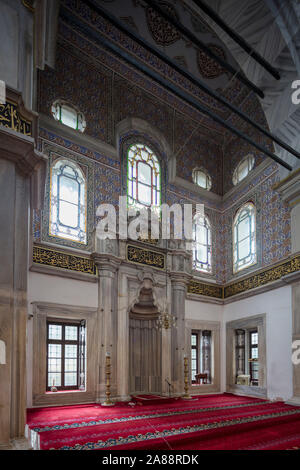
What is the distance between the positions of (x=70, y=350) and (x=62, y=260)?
1763mm

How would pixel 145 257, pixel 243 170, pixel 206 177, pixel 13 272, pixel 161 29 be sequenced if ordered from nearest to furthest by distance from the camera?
Answer: pixel 13 272
pixel 145 257
pixel 161 29
pixel 243 170
pixel 206 177

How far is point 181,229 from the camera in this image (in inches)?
386

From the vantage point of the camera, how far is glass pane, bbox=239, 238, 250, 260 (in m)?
9.61

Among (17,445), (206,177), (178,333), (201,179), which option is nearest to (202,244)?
(201,179)

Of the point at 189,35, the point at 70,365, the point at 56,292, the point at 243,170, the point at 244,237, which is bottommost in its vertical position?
the point at 70,365

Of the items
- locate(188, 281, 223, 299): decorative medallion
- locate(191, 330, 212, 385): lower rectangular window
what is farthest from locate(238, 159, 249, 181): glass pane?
locate(191, 330, 212, 385): lower rectangular window

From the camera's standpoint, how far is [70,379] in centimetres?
771

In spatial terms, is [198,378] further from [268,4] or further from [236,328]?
[268,4]

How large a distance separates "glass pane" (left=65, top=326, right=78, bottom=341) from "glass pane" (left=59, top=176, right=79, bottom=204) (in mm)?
2482

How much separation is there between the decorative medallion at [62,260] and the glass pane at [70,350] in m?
1.43

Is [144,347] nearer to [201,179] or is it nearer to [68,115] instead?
[201,179]

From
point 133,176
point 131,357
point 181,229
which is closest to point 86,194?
point 133,176

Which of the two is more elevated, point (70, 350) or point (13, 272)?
point (13, 272)

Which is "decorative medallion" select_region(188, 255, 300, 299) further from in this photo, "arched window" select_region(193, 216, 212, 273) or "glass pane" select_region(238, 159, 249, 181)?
"glass pane" select_region(238, 159, 249, 181)
